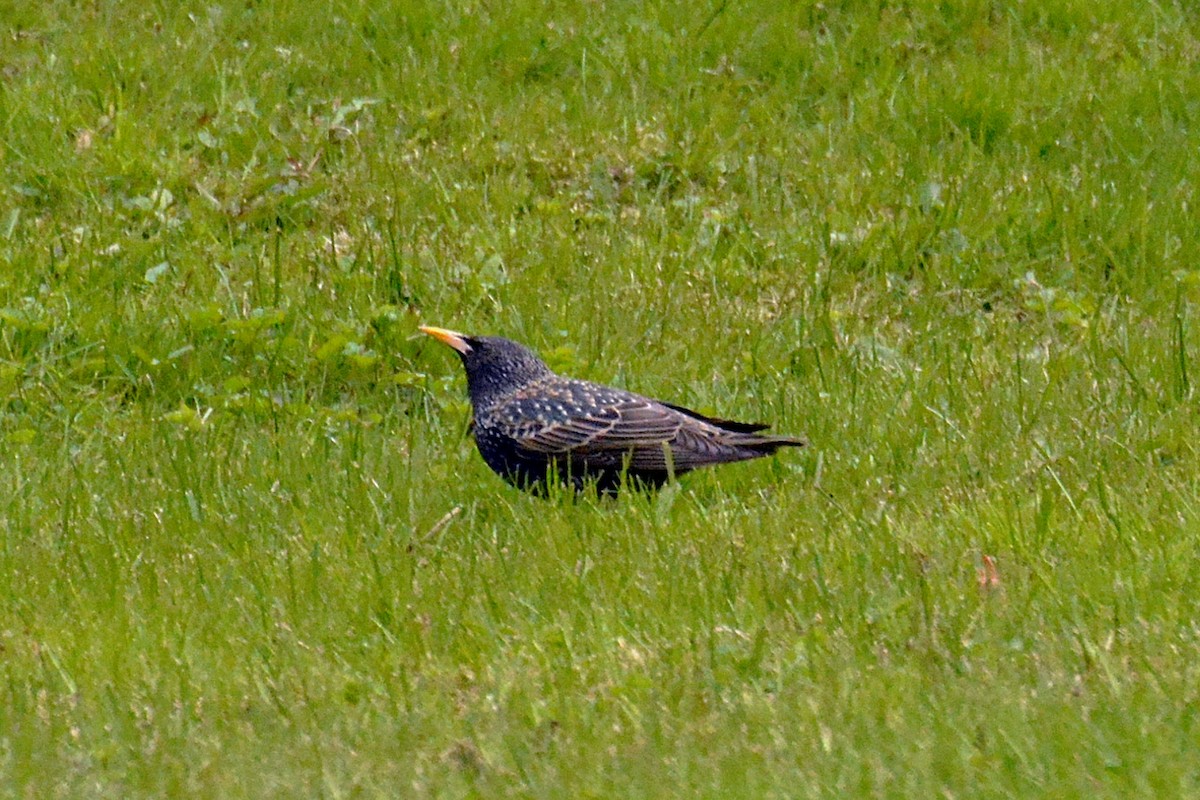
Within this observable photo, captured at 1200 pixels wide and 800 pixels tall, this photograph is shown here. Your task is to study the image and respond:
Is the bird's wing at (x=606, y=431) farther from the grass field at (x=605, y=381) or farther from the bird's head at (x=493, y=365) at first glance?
the bird's head at (x=493, y=365)

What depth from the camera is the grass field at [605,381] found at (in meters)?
4.47

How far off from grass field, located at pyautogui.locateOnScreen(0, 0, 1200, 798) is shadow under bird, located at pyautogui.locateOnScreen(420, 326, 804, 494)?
17 cm

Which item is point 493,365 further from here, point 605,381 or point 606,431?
point 605,381

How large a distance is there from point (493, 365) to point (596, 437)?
1.96 ft

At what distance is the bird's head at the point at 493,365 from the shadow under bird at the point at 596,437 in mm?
19

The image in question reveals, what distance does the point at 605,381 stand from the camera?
8.15 metres

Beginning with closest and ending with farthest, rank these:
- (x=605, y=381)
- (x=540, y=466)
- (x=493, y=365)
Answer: (x=540, y=466) → (x=493, y=365) → (x=605, y=381)

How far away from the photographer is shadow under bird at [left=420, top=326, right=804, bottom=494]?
666 centimetres

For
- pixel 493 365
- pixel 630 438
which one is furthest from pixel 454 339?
pixel 630 438

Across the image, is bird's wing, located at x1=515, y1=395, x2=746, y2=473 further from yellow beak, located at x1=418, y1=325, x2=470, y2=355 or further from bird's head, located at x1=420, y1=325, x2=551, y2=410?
yellow beak, located at x1=418, y1=325, x2=470, y2=355

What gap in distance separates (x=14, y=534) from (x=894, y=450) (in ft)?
9.69

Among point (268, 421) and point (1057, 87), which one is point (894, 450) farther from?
point (1057, 87)

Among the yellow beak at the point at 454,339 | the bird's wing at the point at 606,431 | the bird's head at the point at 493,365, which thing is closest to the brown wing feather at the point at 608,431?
the bird's wing at the point at 606,431

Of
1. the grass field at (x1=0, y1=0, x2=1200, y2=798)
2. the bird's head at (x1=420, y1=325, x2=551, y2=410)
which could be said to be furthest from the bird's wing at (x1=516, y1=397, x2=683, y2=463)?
the bird's head at (x1=420, y1=325, x2=551, y2=410)
